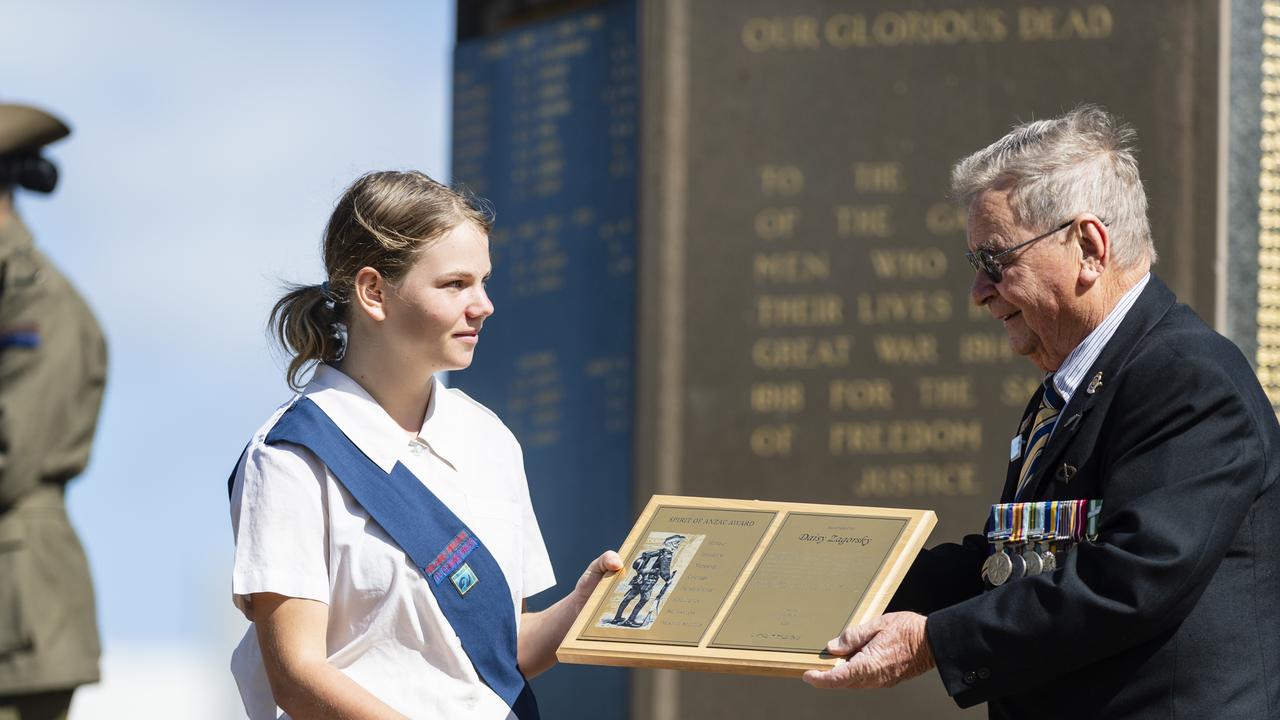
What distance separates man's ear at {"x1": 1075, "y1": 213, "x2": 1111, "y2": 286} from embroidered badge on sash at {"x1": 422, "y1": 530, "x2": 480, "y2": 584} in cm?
114

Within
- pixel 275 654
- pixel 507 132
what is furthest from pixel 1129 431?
pixel 507 132

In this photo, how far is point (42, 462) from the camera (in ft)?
16.9

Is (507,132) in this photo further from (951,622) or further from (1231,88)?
(951,622)

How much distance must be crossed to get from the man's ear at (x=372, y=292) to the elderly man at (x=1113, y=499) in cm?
94

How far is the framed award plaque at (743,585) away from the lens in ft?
9.70

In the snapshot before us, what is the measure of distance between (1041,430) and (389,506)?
1.13 metres

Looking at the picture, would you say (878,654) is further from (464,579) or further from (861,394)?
(861,394)

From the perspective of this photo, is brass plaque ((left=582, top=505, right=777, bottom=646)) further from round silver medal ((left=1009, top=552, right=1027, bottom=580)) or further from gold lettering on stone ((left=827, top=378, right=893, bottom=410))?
gold lettering on stone ((left=827, top=378, right=893, bottom=410))

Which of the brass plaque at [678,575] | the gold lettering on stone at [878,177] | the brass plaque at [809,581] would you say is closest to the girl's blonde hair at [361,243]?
the brass plaque at [678,575]

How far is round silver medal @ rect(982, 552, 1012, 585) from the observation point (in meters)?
2.95

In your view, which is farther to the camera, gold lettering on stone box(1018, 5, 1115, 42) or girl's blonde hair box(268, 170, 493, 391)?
gold lettering on stone box(1018, 5, 1115, 42)

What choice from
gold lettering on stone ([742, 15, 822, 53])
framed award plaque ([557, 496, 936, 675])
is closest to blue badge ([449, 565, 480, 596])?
framed award plaque ([557, 496, 936, 675])

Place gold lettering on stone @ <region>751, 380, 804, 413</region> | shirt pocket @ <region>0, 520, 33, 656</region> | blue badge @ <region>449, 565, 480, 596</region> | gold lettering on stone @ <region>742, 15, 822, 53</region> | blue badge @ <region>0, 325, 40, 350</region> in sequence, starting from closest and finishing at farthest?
blue badge @ <region>449, 565, 480, 596</region> < shirt pocket @ <region>0, 520, 33, 656</region> < blue badge @ <region>0, 325, 40, 350</region> < gold lettering on stone @ <region>751, 380, 804, 413</region> < gold lettering on stone @ <region>742, 15, 822, 53</region>

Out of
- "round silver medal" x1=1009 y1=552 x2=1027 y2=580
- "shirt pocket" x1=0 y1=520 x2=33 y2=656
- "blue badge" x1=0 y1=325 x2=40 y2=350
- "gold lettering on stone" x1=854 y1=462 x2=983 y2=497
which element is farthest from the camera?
"gold lettering on stone" x1=854 y1=462 x2=983 y2=497
